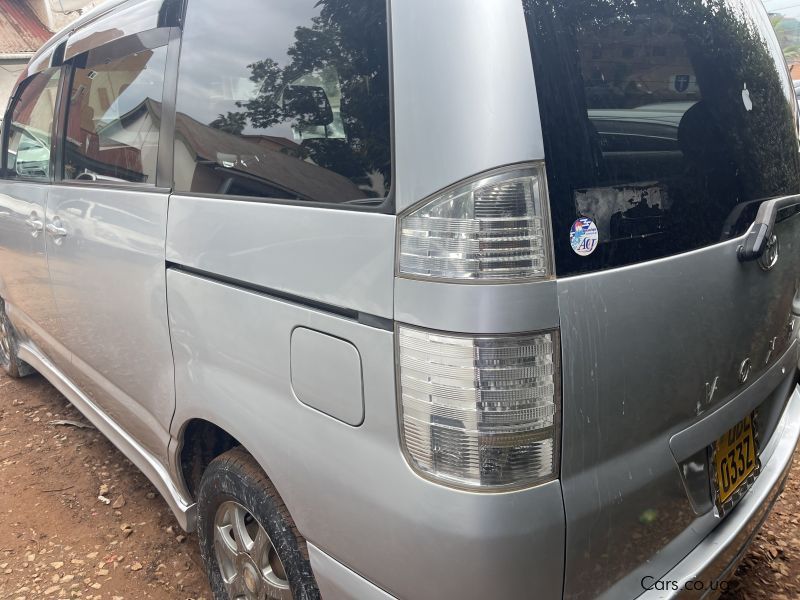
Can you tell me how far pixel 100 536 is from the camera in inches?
102

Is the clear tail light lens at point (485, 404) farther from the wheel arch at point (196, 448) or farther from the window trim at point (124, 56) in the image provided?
the window trim at point (124, 56)

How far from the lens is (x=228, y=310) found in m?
1.61

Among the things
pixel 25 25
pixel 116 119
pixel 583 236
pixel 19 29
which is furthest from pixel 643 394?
pixel 25 25

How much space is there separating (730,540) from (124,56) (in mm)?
2342

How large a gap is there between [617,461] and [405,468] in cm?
43

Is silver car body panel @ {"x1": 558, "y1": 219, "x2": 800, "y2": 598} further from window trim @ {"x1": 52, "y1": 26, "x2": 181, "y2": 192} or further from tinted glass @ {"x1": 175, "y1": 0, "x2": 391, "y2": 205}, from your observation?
window trim @ {"x1": 52, "y1": 26, "x2": 181, "y2": 192}

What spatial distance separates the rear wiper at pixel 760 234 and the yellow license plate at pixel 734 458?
1.44 ft

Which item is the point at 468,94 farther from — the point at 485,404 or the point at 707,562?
the point at 707,562

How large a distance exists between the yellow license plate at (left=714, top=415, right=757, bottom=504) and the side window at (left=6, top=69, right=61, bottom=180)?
9.30ft

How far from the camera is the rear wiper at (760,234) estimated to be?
1.46 meters

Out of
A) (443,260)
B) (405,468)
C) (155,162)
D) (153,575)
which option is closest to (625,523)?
(405,468)

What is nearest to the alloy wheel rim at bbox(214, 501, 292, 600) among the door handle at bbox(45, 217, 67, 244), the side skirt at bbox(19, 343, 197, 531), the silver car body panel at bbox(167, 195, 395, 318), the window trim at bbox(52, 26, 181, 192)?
the side skirt at bbox(19, 343, 197, 531)

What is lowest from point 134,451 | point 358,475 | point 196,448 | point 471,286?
point 134,451

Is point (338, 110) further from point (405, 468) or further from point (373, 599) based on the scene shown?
point (373, 599)
